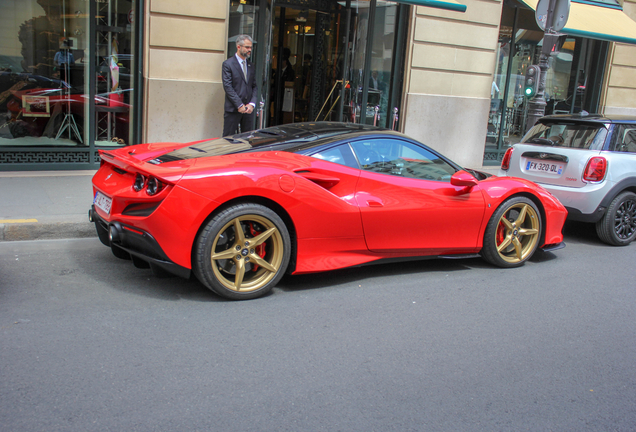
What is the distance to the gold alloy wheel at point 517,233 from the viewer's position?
18.2 ft

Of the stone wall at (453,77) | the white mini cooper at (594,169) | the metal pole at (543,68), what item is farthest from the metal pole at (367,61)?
the white mini cooper at (594,169)

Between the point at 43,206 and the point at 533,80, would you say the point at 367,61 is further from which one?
the point at 43,206

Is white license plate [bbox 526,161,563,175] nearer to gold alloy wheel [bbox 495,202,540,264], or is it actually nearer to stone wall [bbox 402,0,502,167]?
gold alloy wheel [bbox 495,202,540,264]

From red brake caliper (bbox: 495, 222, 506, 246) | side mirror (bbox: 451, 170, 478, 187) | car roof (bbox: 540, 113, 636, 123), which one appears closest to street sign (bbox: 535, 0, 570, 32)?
car roof (bbox: 540, 113, 636, 123)

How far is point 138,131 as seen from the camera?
934 centimetres

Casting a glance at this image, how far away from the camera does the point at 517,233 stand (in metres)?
5.62

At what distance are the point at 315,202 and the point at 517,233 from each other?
7.62 feet

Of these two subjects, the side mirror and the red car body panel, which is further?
the side mirror

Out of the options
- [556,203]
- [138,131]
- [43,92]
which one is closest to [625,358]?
[556,203]

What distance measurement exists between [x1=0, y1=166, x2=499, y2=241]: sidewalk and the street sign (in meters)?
6.90

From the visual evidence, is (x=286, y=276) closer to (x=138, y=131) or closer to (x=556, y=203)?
(x=556, y=203)

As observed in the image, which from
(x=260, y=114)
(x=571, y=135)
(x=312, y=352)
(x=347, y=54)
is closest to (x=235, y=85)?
(x=260, y=114)

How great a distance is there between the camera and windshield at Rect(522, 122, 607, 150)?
6815 mm

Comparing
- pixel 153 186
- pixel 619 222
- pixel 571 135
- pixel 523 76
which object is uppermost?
pixel 523 76
